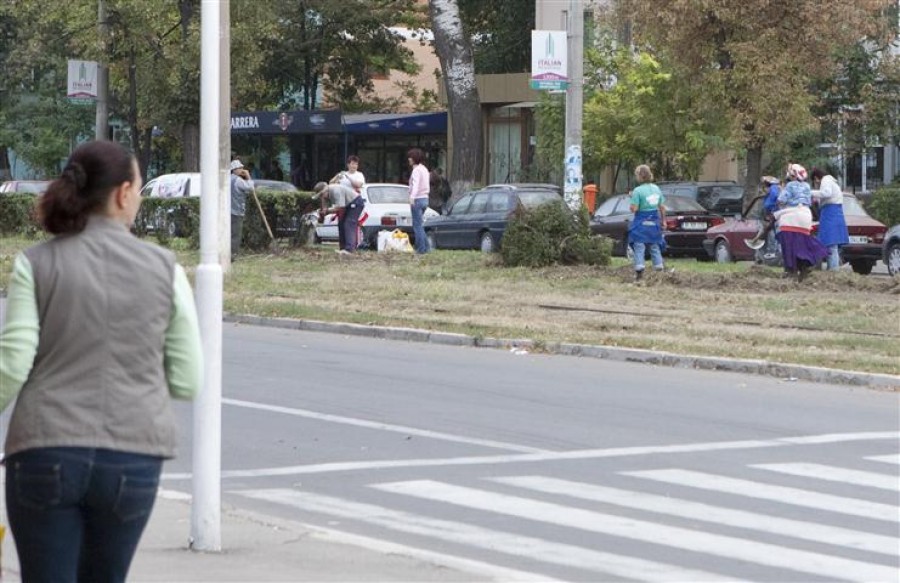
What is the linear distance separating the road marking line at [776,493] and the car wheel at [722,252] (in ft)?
73.4

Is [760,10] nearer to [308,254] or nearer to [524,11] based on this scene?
[308,254]

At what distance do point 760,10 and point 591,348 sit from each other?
71.8 ft

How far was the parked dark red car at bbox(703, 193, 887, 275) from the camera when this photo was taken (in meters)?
31.2

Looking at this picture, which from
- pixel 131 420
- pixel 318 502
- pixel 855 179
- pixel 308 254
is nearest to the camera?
pixel 131 420

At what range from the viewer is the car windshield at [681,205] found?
1374 inches

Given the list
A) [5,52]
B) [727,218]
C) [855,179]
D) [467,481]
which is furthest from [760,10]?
[5,52]

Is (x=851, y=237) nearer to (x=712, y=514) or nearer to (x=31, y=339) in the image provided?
(x=712, y=514)

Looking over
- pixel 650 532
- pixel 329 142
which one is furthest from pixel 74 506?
→ pixel 329 142

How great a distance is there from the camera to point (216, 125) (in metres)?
8.00

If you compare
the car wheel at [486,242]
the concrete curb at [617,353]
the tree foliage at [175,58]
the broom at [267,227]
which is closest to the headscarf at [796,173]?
the concrete curb at [617,353]

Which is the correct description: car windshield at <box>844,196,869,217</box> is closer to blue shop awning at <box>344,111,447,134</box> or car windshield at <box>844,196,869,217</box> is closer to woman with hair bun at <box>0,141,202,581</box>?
blue shop awning at <box>344,111,447,134</box>

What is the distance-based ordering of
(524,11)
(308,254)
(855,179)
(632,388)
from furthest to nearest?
(524,11), (855,179), (308,254), (632,388)

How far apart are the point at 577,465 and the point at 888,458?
2070 millimetres

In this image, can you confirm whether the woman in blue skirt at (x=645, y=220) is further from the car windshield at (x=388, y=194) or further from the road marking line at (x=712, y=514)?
the road marking line at (x=712, y=514)
